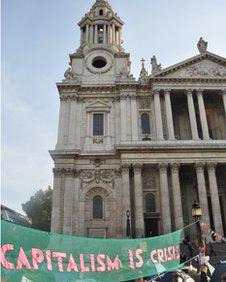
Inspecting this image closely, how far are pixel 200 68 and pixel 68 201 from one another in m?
17.8

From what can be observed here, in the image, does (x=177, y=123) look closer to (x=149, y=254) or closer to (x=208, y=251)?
(x=208, y=251)

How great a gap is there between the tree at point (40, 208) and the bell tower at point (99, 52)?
1009 inches

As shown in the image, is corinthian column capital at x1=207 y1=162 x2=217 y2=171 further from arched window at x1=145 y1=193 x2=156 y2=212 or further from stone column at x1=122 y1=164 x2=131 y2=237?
stone column at x1=122 y1=164 x2=131 y2=237

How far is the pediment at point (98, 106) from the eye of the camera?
31750 mm

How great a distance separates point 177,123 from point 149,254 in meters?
25.4

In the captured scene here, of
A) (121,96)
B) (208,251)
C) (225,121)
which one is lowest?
(208,251)

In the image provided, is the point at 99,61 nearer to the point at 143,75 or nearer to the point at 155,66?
the point at 143,75

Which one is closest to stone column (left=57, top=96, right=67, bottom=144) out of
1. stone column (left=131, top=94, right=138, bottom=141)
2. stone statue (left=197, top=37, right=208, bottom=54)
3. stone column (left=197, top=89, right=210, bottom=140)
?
stone column (left=131, top=94, right=138, bottom=141)

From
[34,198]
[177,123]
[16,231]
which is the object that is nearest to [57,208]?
[177,123]

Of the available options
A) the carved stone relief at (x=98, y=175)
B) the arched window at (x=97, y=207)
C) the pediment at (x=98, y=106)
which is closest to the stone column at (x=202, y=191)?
the carved stone relief at (x=98, y=175)

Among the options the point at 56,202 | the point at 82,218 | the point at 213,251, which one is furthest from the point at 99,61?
the point at 213,251

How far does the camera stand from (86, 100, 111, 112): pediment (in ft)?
104

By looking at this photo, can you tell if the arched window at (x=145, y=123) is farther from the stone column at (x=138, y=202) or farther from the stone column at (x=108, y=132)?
the stone column at (x=138, y=202)

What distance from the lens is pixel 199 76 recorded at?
31594 millimetres
